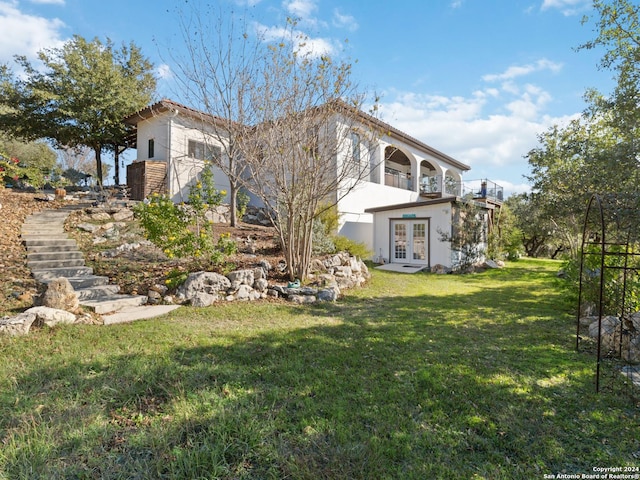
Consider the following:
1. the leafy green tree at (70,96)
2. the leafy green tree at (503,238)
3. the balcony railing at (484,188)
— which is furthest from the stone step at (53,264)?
the balcony railing at (484,188)

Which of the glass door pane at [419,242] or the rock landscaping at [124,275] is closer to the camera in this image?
the rock landscaping at [124,275]

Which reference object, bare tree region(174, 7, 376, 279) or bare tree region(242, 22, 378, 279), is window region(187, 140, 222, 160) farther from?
bare tree region(242, 22, 378, 279)

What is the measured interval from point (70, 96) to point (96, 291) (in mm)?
15236

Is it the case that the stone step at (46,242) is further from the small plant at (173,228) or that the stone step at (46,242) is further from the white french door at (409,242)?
the white french door at (409,242)

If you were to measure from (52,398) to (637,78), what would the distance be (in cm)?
1216

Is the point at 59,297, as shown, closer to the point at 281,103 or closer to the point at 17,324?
the point at 17,324

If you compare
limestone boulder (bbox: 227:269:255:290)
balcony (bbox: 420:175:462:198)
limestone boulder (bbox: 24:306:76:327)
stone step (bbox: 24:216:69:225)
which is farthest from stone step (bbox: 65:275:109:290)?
balcony (bbox: 420:175:462:198)

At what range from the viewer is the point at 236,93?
26.7 ft

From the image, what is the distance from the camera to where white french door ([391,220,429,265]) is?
581 inches

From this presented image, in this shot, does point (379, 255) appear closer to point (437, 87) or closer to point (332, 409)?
point (437, 87)

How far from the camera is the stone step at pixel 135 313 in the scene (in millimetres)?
5218

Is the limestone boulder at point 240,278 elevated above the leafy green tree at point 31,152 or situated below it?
below

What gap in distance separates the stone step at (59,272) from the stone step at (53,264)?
0.20m

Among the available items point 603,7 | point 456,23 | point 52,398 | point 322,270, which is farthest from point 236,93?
point 603,7
